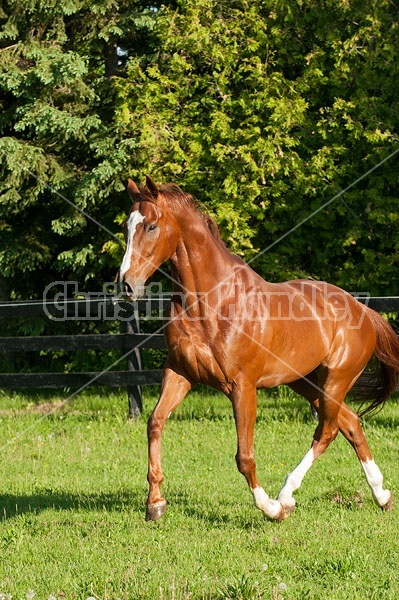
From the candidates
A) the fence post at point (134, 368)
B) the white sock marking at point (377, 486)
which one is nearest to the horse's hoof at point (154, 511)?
the white sock marking at point (377, 486)

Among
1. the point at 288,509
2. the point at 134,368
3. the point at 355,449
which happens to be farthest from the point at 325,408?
the point at 134,368

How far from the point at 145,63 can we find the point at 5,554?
1077 centimetres

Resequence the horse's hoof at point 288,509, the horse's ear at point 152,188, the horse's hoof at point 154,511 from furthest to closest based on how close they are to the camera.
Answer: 1. the horse's hoof at point 288,509
2. the horse's hoof at point 154,511
3. the horse's ear at point 152,188

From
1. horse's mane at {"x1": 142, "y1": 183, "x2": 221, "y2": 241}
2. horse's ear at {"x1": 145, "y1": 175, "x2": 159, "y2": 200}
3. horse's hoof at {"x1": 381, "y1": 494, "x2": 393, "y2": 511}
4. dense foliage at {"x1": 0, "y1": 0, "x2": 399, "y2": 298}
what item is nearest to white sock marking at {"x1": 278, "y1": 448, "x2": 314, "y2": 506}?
horse's hoof at {"x1": 381, "y1": 494, "x2": 393, "y2": 511}

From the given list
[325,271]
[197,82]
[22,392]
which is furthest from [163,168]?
[22,392]

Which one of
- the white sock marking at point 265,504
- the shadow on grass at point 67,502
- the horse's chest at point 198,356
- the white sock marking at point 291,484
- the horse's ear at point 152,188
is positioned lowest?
the shadow on grass at point 67,502

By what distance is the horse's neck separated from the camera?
5.40m

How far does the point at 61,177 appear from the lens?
43.4 ft

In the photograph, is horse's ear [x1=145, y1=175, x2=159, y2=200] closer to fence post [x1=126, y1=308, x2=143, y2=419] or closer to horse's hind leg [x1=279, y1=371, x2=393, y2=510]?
horse's hind leg [x1=279, y1=371, x2=393, y2=510]

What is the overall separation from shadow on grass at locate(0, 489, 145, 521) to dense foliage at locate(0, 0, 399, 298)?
6.37m

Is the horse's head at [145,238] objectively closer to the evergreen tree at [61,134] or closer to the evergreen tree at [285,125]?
the evergreen tree at [285,125]

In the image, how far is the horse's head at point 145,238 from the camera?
195 inches

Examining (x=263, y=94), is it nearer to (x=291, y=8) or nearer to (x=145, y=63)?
(x=291, y=8)

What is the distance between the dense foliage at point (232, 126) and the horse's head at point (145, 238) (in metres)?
6.99
